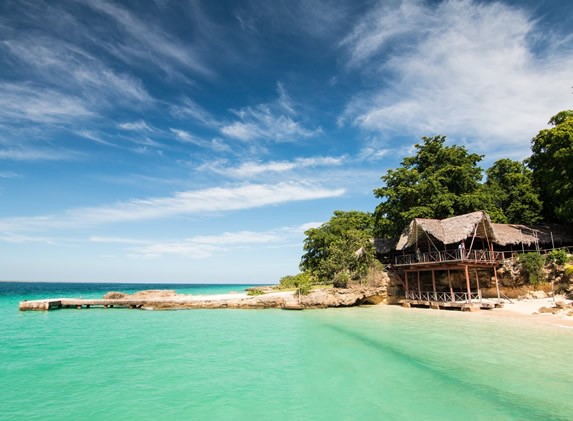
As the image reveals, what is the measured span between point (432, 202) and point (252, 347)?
20.0 m

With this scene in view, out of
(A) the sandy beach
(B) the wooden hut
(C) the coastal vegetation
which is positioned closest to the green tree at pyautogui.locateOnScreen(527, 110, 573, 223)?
(C) the coastal vegetation

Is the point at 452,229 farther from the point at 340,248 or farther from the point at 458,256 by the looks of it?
the point at 340,248

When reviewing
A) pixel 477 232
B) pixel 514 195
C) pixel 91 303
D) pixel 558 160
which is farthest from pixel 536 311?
pixel 91 303

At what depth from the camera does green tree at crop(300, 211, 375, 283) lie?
24.9m

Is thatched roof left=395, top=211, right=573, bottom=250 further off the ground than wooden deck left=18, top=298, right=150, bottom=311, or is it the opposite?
thatched roof left=395, top=211, right=573, bottom=250

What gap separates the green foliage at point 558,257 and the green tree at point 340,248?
1062 cm

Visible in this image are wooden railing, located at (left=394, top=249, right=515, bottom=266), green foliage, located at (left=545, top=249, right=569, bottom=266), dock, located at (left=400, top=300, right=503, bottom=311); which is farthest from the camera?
wooden railing, located at (left=394, top=249, right=515, bottom=266)

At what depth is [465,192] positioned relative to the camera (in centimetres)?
2762

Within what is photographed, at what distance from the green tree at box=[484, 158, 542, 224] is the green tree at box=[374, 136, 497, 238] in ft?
6.15

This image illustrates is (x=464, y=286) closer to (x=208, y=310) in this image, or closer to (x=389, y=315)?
(x=389, y=315)

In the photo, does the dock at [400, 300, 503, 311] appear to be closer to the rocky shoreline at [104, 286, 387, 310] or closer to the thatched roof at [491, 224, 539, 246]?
the rocky shoreline at [104, 286, 387, 310]

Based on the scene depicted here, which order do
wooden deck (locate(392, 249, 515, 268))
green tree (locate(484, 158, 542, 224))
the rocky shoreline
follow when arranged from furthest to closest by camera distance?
green tree (locate(484, 158, 542, 224)), the rocky shoreline, wooden deck (locate(392, 249, 515, 268))

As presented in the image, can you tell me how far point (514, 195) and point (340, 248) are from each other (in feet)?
52.3

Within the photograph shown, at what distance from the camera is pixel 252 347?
11672mm
